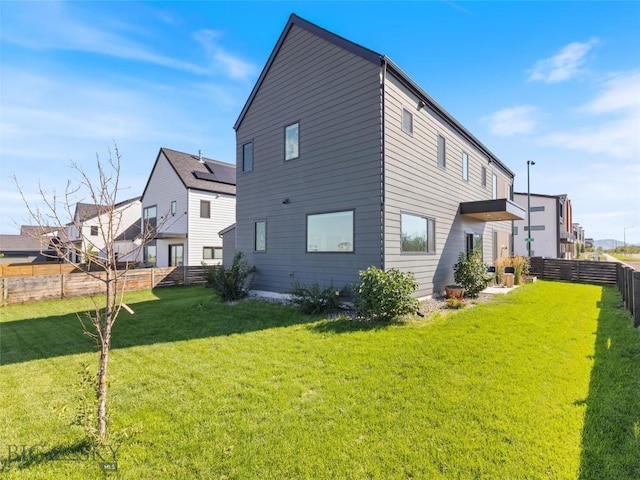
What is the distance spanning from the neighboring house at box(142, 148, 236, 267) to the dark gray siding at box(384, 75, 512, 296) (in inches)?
544

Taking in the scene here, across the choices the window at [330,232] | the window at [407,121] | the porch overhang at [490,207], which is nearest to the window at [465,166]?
the porch overhang at [490,207]

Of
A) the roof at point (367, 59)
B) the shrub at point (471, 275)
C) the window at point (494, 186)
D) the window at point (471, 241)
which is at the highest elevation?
the roof at point (367, 59)

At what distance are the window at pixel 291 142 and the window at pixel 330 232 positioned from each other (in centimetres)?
227

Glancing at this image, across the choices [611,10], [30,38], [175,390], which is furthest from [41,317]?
[611,10]

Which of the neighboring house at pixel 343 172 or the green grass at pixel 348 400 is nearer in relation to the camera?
the green grass at pixel 348 400

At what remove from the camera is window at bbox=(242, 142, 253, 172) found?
473 inches

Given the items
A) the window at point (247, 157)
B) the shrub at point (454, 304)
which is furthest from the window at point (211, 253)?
the shrub at point (454, 304)

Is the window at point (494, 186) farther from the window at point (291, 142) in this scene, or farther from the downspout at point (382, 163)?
the window at point (291, 142)

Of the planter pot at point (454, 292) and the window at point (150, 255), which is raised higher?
the window at point (150, 255)

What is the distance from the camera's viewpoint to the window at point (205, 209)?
20.6 metres

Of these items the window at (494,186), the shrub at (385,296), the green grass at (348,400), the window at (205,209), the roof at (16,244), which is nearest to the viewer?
the green grass at (348,400)

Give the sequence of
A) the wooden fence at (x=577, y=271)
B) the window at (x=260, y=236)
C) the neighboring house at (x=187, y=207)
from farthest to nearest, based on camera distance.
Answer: the neighboring house at (x=187, y=207) → the wooden fence at (x=577, y=271) → the window at (x=260, y=236)

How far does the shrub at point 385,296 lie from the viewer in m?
7.13

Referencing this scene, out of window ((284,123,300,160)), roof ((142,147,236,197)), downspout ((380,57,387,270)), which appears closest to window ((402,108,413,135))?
downspout ((380,57,387,270))
